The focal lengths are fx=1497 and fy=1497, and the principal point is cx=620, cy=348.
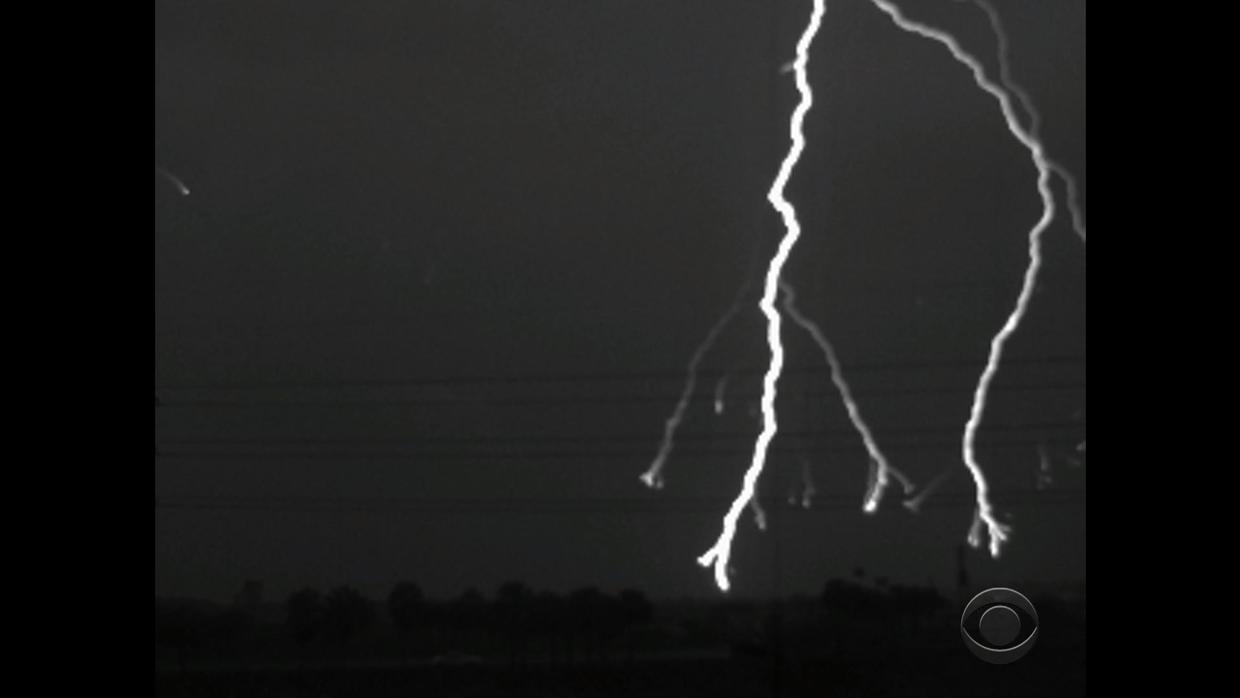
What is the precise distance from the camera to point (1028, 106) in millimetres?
1760

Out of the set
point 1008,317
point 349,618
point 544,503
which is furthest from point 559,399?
point 1008,317

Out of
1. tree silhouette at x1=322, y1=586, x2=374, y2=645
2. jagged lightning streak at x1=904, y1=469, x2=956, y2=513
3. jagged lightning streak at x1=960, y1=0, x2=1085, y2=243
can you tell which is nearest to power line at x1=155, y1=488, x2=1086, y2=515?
jagged lightning streak at x1=904, y1=469, x2=956, y2=513

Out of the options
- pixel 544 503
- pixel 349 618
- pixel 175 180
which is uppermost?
pixel 175 180

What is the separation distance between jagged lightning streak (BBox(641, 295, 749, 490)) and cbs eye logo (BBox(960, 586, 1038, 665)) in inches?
15.6

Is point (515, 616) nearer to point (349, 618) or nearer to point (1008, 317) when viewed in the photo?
point (349, 618)

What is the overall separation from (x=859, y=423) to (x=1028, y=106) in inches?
16.6

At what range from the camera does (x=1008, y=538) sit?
5.69 feet
